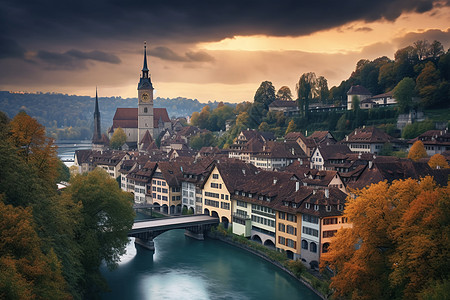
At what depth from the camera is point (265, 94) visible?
12662cm

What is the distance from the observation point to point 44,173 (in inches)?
1326

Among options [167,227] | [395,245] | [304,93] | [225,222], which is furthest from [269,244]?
[304,93]

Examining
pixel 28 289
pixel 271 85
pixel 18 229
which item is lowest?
pixel 28 289

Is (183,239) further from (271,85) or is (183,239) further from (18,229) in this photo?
(271,85)

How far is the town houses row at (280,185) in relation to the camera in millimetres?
40166

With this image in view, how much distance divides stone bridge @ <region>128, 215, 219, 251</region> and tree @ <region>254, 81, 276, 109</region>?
7511cm

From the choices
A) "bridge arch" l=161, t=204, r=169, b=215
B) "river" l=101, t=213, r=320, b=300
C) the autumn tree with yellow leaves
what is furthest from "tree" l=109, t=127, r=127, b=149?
the autumn tree with yellow leaves

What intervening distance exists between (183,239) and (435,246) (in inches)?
1282

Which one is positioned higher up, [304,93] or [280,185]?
[304,93]

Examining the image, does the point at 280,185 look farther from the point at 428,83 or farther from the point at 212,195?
the point at 428,83

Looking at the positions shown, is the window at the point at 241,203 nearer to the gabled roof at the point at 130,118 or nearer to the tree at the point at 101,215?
the tree at the point at 101,215

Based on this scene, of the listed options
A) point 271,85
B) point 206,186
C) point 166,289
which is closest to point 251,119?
point 271,85

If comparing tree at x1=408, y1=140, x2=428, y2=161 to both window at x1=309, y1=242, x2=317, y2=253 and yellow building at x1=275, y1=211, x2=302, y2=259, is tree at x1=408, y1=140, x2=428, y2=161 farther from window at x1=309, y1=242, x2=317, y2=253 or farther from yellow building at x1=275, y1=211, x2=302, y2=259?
window at x1=309, y1=242, x2=317, y2=253

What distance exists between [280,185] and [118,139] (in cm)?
9281
